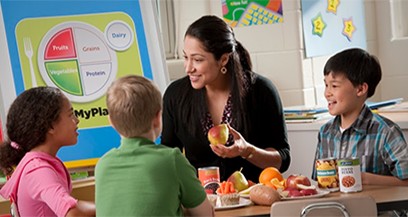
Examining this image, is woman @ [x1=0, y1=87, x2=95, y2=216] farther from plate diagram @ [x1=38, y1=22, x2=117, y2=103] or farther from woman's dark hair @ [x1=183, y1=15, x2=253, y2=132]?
plate diagram @ [x1=38, y1=22, x2=117, y2=103]

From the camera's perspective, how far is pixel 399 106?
13.7 ft

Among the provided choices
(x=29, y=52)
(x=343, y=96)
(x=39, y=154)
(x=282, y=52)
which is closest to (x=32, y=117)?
(x=39, y=154)

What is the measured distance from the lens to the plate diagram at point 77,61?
3.48m

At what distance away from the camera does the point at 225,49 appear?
3107 mm

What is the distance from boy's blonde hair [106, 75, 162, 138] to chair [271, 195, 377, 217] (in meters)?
0.44

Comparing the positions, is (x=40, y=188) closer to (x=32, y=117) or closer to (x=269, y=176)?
(x=32, y=117)

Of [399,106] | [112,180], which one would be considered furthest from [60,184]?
[399,106]

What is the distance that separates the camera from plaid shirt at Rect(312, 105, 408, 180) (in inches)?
107

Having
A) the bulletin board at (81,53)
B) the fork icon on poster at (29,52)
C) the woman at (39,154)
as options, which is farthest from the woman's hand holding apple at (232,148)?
the fork icon on poster at (29,52)

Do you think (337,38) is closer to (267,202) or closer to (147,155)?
(267,202)

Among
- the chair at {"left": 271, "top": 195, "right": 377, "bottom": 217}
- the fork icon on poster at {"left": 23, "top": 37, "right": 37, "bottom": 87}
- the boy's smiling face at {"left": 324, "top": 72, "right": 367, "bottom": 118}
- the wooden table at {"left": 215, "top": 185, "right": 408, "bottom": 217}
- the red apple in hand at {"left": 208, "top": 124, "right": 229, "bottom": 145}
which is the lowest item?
the wooden table at {"left": 215, "top": 185, "right": 408, "bottom": 217}

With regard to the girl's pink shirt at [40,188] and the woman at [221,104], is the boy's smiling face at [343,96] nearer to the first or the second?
the woman at [221,104]

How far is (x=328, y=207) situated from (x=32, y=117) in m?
1.00

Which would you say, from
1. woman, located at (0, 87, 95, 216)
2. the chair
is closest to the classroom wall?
woman, located at (0, 87, 95, 216)
